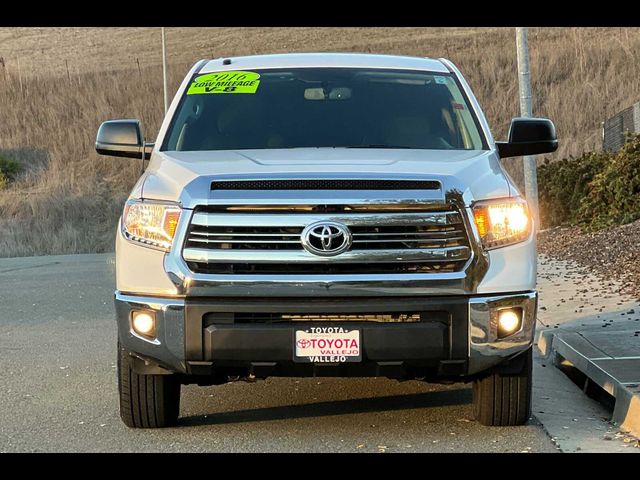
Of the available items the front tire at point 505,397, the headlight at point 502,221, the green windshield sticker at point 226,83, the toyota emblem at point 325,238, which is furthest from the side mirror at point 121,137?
the front tire at point 505,397

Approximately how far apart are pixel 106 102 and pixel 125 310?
52937mm

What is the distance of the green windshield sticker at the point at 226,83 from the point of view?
839 cm

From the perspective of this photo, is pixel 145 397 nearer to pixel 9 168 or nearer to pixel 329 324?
pixel 329 324

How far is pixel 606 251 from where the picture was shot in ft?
54.3

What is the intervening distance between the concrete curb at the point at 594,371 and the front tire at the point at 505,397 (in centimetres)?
61

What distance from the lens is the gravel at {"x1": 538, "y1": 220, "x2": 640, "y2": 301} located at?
13.8m

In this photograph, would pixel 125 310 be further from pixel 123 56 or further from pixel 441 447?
pixel 123 56

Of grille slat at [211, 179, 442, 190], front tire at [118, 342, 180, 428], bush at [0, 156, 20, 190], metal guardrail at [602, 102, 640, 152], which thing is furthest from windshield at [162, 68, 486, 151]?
bush at [0, 156, 20, 190]

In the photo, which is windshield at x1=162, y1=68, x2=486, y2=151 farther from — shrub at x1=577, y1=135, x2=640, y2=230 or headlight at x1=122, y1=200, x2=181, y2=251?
shrub at x1=577, y1=135, x2=640, y2=230

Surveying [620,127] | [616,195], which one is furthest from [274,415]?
[620,127]

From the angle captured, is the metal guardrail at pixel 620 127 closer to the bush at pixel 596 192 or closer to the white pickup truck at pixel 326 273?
the bush at pixel 596 192

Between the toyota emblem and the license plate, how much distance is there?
386 mm

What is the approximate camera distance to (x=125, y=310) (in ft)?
22.3

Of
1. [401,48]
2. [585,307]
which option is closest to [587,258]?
[585,307]
